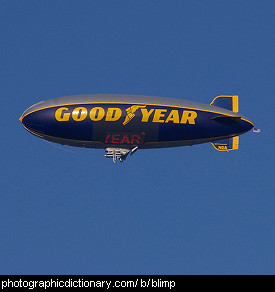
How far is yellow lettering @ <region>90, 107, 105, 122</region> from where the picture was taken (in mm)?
60188

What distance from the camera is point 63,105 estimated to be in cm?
6047

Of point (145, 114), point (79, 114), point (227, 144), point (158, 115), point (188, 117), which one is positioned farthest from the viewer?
point (227, 144)

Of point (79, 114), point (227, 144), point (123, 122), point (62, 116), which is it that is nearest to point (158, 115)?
point (123, 122)

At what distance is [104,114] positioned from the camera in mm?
60188

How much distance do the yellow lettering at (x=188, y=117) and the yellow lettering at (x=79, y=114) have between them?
4.80 meters

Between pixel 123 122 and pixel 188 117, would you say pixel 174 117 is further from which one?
pixel 123 122

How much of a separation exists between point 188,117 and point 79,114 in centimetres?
540

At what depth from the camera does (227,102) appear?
64.3 m

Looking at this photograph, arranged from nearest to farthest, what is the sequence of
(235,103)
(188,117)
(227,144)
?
(188,117), (227,144), (235,103)
